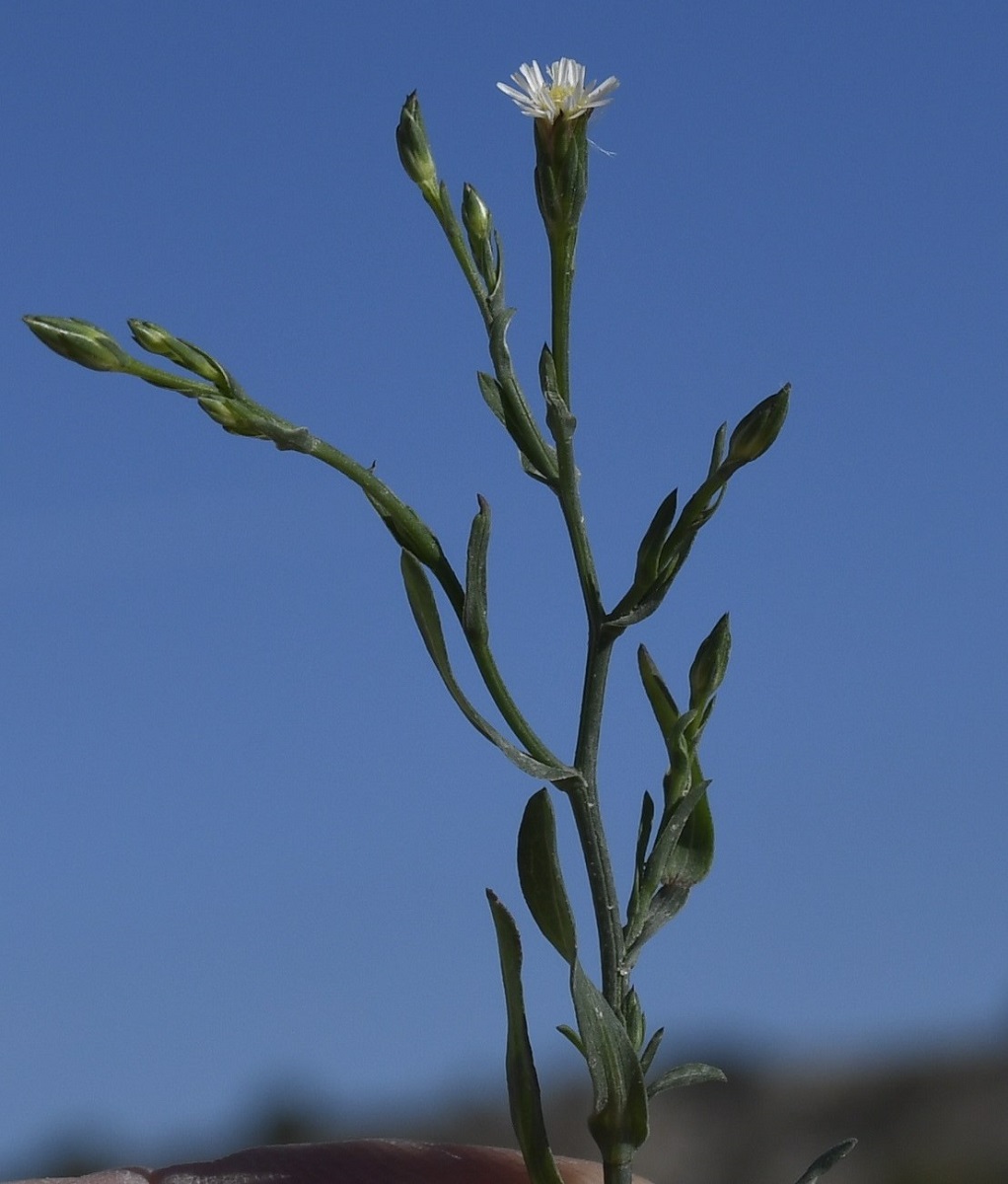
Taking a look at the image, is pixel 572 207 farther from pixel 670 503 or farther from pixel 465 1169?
pixel 465 1169

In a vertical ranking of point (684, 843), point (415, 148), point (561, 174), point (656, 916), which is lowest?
point (656, 916)

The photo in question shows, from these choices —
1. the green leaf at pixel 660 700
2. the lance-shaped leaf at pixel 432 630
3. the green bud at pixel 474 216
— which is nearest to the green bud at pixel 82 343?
the lance-shaped leaf at pixel 432 630

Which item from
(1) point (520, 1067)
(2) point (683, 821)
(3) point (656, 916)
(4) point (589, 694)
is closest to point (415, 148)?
(4) point (589, 694)

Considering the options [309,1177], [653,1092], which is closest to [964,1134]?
[309,1177]

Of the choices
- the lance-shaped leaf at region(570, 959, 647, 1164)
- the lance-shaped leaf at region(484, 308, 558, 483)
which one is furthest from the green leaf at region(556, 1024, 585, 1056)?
the lance-shaped leaf at region(484, 308, 558, 483)

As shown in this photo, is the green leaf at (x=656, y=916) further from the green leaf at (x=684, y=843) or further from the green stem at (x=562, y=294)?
the green stem at (x=562, y=294)

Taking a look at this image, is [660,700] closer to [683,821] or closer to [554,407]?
[683,821]
